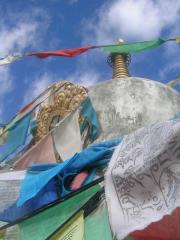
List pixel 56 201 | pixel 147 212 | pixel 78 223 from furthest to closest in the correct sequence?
pixel 56 201
pixel 78 223
pixel 147 212

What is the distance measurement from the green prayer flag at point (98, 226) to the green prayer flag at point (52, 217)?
0.73 feet

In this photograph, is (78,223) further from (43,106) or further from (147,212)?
(43,106)

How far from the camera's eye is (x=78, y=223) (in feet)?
15.5

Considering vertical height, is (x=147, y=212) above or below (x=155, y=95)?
below

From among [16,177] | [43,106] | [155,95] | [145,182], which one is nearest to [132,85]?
[155,95]

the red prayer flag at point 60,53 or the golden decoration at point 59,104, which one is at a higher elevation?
the red prayer flag at point 60,53

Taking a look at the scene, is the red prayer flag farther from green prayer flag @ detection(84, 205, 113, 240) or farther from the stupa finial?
green prayer flag @ detection(84, 205, 113, 240)

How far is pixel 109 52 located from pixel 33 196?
4106mm

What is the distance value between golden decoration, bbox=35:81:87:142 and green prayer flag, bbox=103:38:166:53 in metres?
0.93

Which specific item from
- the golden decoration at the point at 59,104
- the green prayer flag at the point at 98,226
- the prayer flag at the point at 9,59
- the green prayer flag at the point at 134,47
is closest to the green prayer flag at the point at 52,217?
the green prayer flag at the point at 98,226

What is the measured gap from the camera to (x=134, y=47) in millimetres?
8688

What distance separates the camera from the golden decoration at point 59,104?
8086 millimetres

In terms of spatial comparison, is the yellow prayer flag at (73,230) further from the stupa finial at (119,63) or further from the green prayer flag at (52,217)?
the stupa finial at (119,63)

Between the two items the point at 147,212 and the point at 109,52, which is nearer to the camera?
the point at 147,212
